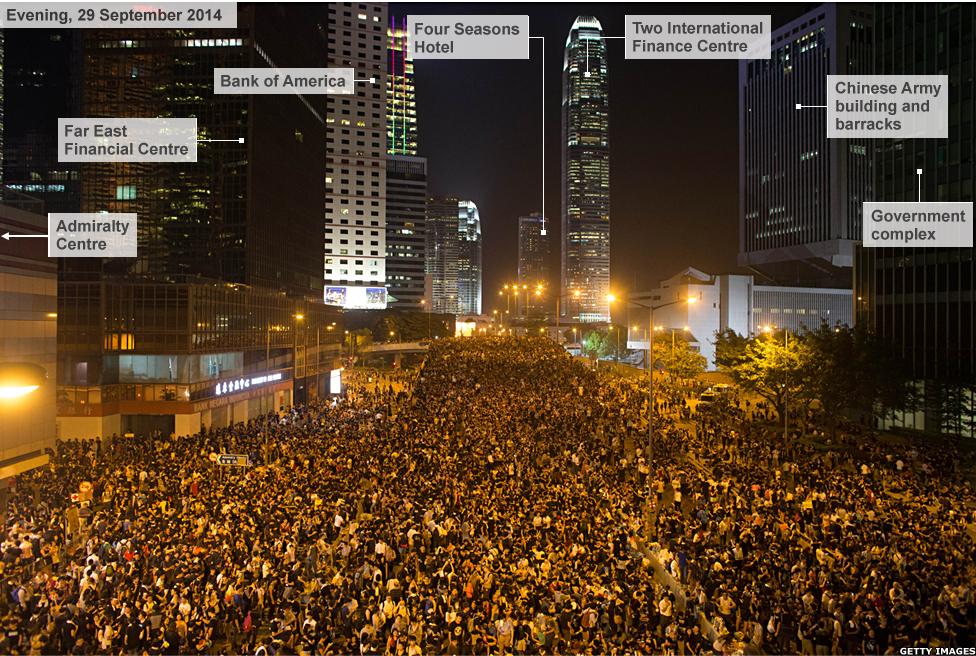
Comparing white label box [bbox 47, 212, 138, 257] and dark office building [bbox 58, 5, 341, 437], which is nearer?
white label box [bbox 47, 212, 138, 257]

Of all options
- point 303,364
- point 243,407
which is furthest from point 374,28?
point 243,407

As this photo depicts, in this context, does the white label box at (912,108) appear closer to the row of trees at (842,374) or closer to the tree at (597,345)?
the row of trees at (842,374)

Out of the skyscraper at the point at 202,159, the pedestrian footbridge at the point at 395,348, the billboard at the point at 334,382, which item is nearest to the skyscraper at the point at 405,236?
the pedestrian footbridge at the point at 395,348

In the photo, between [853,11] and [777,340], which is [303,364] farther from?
[853,11]

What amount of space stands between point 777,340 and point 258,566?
37.6 meters

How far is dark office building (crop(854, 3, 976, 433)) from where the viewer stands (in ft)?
107

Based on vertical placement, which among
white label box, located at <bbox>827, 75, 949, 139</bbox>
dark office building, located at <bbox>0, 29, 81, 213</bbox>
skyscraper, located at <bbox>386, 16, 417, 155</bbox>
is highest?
skyscraper, located at <bbox>386, 16, 417, 155</bbox>

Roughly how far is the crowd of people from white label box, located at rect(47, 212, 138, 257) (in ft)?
24.2

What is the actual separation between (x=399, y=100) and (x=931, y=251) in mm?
171790

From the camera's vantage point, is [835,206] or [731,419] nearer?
[731,419]

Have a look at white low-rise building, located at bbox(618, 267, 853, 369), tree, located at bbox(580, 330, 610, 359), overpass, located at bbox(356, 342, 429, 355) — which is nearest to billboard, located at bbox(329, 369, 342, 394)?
overpass, located at bbox(356, 342, 429, 355)

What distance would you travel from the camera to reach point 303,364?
4841 centimetres

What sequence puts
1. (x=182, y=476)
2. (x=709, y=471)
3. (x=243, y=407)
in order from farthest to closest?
(x=243, y=407) → (x=709, y=471) → (x=182, y=476)

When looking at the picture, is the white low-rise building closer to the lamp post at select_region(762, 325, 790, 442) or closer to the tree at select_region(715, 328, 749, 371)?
the tree at select_region(715, 328, 749, 371)
